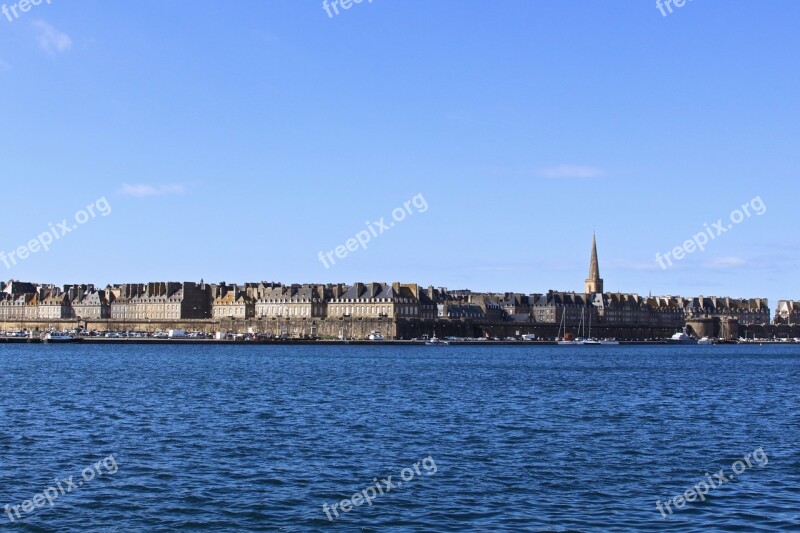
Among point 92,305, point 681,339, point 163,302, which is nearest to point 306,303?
point 163,302

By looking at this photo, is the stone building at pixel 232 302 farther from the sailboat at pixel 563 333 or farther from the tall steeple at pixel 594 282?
the tall steeple at pixel 594 282

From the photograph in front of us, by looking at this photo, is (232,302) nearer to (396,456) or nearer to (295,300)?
(295,300)

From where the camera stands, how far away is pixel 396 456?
2473 centimetres

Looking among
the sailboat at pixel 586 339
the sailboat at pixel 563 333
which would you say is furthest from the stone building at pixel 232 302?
the sailboat at pixel 586 339

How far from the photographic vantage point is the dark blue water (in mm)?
18312

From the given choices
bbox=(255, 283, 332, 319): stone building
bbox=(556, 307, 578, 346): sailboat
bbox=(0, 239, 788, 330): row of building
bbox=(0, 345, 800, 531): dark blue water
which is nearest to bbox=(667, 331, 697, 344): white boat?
bbox=(0, 239, 788, 330): row of building

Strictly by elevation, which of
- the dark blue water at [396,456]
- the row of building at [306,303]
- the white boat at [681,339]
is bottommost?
the dark blue water at [396,456]

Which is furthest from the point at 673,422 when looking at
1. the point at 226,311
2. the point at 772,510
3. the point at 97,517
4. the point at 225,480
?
the point at 226,311

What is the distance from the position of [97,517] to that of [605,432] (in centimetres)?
1570

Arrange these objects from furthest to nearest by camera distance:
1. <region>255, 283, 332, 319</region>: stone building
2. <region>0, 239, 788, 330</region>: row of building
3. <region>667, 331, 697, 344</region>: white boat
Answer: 1. <region>667, 331, 697, 344</region>: white boat
2. <region>255, 283, 332, 319</region>: stone building
3. <region>0, 239, 788, 330</region>: row of building

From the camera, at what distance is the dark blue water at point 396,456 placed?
18.3 meters

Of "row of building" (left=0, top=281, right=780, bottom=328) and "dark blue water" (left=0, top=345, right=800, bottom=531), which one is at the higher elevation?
"row of building" (left=0, top=281, right=780, bottom=328)

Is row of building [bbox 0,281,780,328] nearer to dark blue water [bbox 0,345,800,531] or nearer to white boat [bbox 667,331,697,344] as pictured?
white boat [bbox 667,331,697,344]

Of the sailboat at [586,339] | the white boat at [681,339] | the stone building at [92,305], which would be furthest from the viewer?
the white boat at [681,339]
